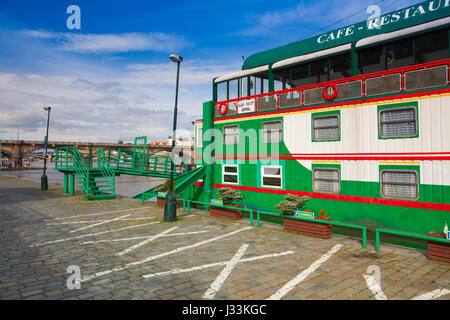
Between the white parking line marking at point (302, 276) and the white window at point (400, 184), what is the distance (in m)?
3.16

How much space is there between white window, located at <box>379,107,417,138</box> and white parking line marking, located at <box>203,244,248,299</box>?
260 inches

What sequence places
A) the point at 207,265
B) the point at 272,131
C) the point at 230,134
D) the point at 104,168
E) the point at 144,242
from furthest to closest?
the point at 104,168
the point at 230,134
the point at 272,131
the point at 144,242
the point at 207,265

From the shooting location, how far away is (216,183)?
16578 millimetres

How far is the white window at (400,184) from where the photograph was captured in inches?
385

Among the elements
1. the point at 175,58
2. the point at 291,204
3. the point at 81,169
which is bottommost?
the point at 291,204

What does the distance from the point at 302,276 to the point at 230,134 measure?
1015 centimetres

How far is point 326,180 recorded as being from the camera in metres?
12.0

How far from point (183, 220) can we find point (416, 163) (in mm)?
9508

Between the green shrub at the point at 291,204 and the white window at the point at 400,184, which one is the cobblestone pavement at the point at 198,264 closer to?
the green shrub at the point at 291,204

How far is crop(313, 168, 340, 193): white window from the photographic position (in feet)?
38.3

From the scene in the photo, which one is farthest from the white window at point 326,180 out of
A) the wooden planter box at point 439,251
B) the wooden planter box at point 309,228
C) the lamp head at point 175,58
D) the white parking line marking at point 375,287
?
the lamp head at point 175,58

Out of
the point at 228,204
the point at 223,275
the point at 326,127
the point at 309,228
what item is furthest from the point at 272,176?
the point at 223,275

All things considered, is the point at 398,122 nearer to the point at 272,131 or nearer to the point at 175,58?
the point at 272,131
